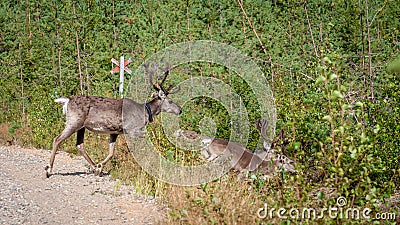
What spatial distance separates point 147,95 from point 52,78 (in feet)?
14.9

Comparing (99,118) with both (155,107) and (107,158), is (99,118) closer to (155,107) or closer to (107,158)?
(107,158)

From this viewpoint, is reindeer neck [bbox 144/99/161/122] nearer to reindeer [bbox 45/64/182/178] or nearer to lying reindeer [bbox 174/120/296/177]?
reindeer [bbox 45/64/182/178]

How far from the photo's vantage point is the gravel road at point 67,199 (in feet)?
22.4

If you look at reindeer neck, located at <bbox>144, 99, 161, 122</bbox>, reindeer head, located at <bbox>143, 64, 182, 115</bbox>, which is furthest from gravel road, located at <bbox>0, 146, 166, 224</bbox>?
reindeer head, located at <bbox>143, 64, 182, 115</bbox>

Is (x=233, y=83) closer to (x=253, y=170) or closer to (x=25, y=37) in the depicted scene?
(x=253, y=170)

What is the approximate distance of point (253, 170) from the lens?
909 centimetres

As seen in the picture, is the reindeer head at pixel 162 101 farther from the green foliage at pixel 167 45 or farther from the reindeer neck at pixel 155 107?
the green foliage at pixel 167 45

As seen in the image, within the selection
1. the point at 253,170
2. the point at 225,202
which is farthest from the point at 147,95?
the point at 225,202

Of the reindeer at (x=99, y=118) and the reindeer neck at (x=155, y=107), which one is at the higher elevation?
the reindeer neck at (x=155, y=107)

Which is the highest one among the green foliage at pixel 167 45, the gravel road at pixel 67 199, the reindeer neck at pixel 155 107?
the green foliage at pixel 167 45

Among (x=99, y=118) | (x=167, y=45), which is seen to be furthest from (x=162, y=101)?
(x=167, y=45)

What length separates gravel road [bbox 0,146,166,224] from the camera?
6.82 m

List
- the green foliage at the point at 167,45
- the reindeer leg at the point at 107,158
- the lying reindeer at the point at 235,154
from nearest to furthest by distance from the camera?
the lying reindeer at the point at 235,154 → the green foliage at the point at 167,45 → the reindeer leg at the point at 107,158

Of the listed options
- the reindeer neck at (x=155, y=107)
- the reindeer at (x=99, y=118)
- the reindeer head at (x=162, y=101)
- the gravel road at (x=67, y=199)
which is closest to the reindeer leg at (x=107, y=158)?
the reindeer at (x=99, y=118)
